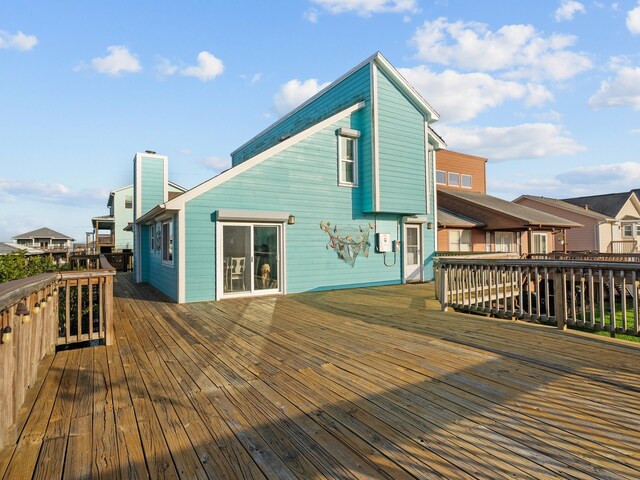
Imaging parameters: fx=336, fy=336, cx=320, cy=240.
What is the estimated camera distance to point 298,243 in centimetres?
980

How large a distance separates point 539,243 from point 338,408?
22.3 meters

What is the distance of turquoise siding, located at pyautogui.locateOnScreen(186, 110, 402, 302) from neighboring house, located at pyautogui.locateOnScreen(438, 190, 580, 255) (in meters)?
6.79

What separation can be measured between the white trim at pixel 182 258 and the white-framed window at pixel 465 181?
19.4m

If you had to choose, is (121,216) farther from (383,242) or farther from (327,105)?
(383,242)

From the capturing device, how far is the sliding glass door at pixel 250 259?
879cm

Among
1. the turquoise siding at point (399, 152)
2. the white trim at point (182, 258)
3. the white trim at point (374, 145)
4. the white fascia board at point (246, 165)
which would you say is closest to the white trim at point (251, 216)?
the white fascia board at point (246, 165)

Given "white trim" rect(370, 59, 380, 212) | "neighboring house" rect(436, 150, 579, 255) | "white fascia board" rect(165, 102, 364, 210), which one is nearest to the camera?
"white fascia board" rect(165, 102, 364, 210)

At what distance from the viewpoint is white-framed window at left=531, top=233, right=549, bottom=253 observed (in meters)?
20.2

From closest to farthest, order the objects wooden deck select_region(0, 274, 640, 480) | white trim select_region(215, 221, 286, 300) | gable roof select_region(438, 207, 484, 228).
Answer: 1. wooden deck select_region(0, 274, 640, 480)
2. white trim select_region(215, 221, 286, 300)
3. gable roof select_region(438, 207, 484, 228)

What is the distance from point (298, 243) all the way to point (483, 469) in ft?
26.7

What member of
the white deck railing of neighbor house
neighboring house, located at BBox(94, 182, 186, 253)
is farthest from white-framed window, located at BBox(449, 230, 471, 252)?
neighboring house, located at BBox(94, 182, 186, 253)

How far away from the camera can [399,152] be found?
11.0 m

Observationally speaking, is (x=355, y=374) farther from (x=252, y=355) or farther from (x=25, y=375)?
(x=25, y=375)

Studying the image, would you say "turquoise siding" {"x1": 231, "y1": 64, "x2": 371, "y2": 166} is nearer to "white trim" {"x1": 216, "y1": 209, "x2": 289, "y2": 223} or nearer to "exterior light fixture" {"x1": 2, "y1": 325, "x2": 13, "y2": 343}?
"white trim" {"x1": 216, "y1": 209, "x2": 289, "y2": 223}
